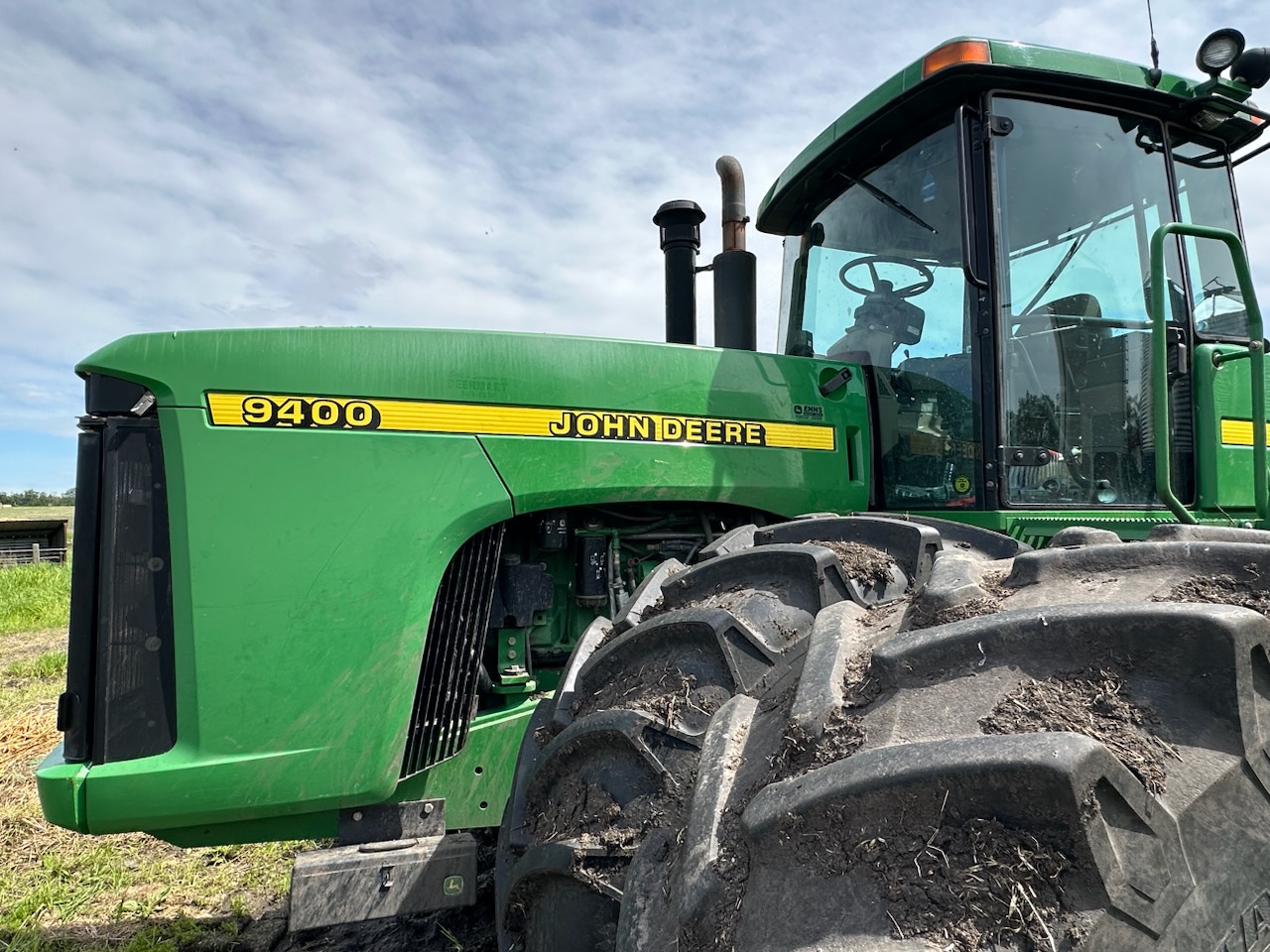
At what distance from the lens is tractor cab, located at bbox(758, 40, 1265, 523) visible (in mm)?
2301

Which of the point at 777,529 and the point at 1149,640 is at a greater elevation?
the point at 777,529

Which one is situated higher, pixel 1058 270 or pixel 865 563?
pixel 1058 270

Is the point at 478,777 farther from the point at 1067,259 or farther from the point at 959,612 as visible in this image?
the point at 1067,259

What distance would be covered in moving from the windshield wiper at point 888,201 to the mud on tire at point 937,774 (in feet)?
4.30

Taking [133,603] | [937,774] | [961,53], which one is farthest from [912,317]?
[133,603]

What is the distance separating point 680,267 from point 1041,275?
1.07m

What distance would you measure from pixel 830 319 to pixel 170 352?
198 centimetres

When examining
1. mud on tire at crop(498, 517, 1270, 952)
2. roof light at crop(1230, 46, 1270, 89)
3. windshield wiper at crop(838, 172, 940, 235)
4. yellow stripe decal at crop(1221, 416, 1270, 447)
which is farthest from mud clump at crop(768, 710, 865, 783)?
roof light at crop(1230, 46, 1270, 89)

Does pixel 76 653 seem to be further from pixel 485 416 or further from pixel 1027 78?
pixel 1027 78

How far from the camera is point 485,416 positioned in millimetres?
2123

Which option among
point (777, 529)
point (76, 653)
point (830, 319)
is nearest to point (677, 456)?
point (777, 529)

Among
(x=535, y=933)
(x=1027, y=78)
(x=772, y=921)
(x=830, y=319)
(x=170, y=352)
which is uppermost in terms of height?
(x=1027, y=78)

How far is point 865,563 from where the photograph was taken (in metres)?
1.68

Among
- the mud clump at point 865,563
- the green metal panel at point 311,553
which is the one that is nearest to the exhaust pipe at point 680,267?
the green metal panel at point 311,553
